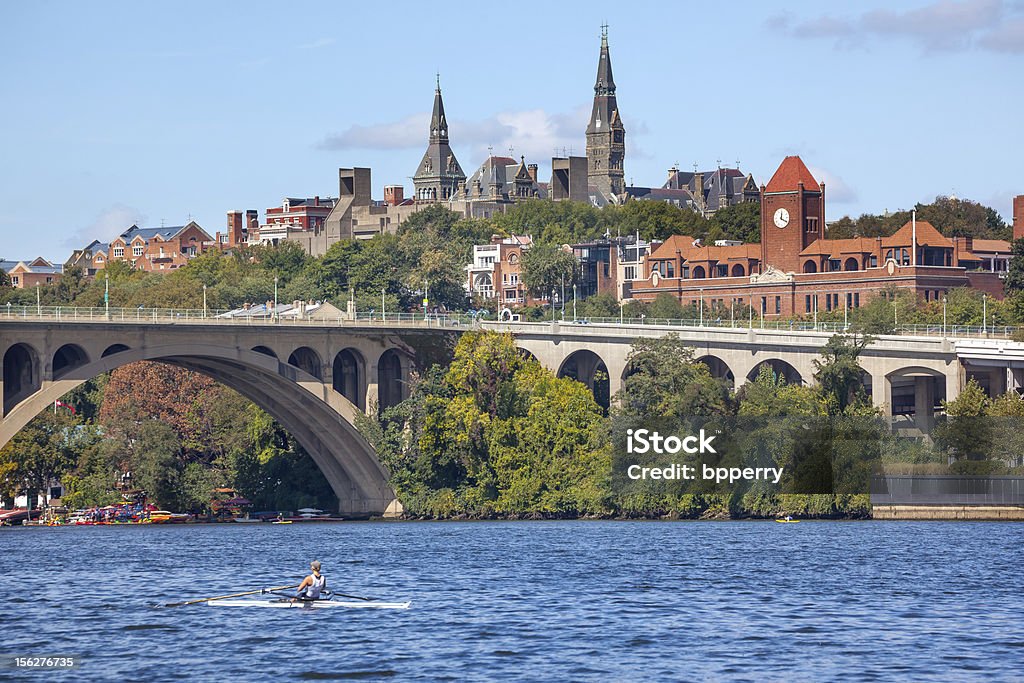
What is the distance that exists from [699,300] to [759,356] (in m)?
57.6

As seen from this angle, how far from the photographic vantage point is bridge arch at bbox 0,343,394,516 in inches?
4532

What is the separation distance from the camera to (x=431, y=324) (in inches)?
5271

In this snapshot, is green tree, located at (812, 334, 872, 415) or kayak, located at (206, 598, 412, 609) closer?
kayak, located at (206, 598, 412, 609)

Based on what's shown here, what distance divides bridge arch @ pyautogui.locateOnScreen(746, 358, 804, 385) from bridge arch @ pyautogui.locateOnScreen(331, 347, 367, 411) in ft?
83.2

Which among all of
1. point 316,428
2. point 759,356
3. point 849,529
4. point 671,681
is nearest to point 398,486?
point 316,428

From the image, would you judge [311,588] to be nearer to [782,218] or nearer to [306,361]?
[306,361]

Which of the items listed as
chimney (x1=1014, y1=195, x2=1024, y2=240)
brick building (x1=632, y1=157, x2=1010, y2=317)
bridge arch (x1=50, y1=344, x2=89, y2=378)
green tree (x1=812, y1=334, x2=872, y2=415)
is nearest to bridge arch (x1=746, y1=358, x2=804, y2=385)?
green tree (x1=812, y1=334, x2=872, y2=415)

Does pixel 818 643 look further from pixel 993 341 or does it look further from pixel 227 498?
pixel 227 498

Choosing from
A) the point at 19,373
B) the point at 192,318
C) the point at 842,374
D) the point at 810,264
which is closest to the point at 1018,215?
the point at 810,264

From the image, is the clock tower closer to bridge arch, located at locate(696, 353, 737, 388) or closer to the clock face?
the clock face

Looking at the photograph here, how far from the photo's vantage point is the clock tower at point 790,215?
184375mm

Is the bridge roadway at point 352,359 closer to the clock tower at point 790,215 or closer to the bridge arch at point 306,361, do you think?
the bridge arch at point 306,361

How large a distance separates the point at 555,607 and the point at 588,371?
2911 inches

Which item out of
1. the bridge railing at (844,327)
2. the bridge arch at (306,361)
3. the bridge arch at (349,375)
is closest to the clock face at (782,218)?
the bridge railing at (844,327)
